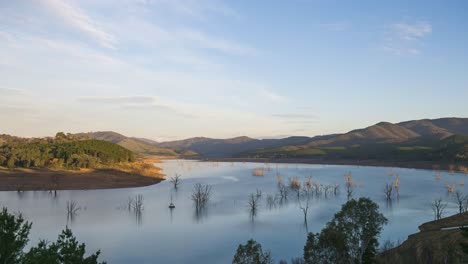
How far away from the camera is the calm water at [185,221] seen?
4722cm

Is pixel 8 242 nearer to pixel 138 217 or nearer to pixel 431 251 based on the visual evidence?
pixel 431 251

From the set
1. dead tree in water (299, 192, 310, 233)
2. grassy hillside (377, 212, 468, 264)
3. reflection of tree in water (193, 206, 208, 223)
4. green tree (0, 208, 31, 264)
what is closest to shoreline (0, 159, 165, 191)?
reflection of tree in water (193, 206, 208, 223)

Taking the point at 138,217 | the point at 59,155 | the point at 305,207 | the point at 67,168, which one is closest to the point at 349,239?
the point at 138,217

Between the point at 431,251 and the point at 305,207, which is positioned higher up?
the point at 431,251

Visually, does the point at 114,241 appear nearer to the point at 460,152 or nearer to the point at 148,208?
the point at 148,208

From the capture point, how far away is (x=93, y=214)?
223 ft

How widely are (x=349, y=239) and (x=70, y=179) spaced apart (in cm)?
9886

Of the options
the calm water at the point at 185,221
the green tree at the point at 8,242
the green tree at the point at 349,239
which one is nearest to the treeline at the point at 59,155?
the calm water at the point at 185,221

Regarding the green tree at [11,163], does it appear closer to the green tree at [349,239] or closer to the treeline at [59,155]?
the treeline at [59,155]

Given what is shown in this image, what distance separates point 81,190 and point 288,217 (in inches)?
2372

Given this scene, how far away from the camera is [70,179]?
369 ft

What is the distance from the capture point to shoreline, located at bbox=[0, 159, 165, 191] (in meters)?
103

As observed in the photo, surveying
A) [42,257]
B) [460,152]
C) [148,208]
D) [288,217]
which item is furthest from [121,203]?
[460,152]

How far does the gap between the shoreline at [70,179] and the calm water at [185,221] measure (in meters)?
8.29
